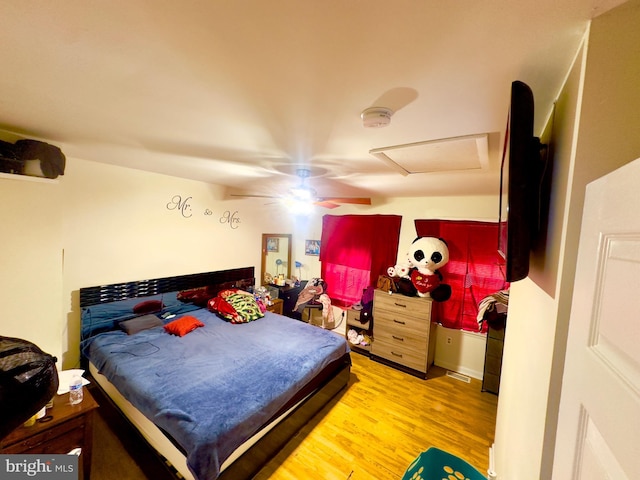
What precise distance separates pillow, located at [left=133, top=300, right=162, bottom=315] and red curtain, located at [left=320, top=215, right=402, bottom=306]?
244 centimetres

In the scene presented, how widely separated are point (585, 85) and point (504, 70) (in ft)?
0.96

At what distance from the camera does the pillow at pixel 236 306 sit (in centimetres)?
310

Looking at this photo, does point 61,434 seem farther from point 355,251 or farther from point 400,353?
point 355,251

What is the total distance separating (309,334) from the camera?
2.83 meters

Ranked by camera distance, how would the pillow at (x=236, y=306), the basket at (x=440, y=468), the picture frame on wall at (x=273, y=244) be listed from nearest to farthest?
the basket at (x=440, y=468)
the pillow at (x=236, y=306)
the picture frame on wall at (x=273, y=244)

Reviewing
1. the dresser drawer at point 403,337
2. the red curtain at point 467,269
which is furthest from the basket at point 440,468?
the red curtain at point 467,269

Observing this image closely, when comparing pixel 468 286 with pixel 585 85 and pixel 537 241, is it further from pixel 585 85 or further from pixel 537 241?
pixel 585 85

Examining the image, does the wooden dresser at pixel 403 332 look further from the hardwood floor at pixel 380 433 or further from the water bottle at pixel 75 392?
the water bottle at pixel 75 392

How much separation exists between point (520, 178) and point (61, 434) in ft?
8.42

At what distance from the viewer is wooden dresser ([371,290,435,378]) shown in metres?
3.12

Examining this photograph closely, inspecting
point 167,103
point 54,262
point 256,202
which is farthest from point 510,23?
point 256,202

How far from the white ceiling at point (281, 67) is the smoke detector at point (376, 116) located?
30 mm

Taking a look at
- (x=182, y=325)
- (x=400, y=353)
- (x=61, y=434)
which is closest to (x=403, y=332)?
(x=400, y=353)

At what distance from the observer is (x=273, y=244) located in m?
4.46
